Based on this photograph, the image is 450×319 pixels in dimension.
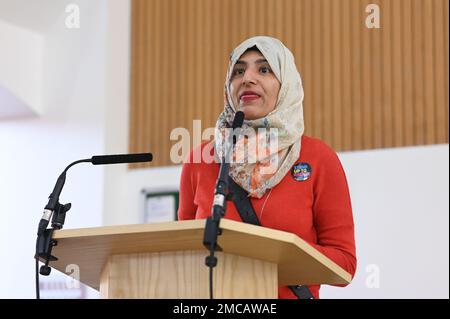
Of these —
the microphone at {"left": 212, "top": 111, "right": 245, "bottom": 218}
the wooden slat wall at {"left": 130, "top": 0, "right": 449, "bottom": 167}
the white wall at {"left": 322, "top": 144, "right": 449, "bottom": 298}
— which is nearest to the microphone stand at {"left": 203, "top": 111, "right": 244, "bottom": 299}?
the microphone at {"left": 212, "top": 111, "right": 245, "bottom": 218}

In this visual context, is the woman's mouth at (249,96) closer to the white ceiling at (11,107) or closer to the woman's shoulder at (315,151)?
the woman's shoulder at (315,151)

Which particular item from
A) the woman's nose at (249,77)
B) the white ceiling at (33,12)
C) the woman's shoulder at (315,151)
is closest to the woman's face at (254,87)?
the woman's nose at (249,77)

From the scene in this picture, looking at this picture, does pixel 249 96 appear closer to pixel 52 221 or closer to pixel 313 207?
pixel 313 207

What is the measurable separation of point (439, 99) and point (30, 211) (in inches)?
130

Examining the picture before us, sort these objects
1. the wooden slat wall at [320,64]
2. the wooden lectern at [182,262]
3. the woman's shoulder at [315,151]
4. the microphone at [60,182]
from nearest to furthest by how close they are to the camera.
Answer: the wooden lectern at [182,262] → the microphone at [60,182] → the woman's shoulder at [315,151] → the wooden slat wall at [320,64]

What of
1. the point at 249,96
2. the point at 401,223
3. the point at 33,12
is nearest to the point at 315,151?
the point at 249,96

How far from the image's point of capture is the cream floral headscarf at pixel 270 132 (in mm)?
2477

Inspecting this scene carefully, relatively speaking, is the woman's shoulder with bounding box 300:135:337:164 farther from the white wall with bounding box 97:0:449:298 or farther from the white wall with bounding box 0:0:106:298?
the white wall with bounding box 0:0:106:298

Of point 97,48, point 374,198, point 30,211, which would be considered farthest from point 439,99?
point 30,211

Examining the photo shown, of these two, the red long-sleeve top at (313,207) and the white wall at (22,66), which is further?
the white wall at (22,66)

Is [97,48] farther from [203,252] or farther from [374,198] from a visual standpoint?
[203,252]

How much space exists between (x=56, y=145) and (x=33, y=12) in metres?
1.08

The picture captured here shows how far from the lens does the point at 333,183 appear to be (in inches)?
97.8

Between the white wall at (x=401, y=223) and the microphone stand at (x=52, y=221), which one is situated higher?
the microphone stand at (x=52, y=221)
